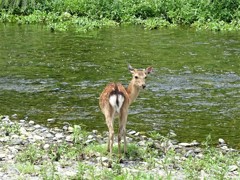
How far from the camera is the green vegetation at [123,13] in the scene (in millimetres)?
30188

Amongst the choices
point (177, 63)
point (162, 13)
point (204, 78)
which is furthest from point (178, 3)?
point (204, 78)

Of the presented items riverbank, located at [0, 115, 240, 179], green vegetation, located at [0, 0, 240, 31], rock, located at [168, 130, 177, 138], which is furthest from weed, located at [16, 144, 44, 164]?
green vegetation, located at [0, 0, 240, 31]

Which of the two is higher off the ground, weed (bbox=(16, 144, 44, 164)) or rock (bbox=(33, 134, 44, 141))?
weed (bbox=(16, 144, 44, 164))

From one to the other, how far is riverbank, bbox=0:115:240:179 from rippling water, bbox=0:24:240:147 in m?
1.10

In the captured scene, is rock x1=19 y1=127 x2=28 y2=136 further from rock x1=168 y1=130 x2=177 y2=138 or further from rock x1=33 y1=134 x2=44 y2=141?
rock x1=168 y1=130 x2=177 y2=138

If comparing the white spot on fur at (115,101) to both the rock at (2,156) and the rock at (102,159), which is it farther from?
the rock at (2,156)

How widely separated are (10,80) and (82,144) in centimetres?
782

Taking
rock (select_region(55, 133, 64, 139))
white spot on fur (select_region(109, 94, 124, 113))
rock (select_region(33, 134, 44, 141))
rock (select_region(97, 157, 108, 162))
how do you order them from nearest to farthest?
rock (select_region(97, 157, 108, 162)) → white spot on fur (select_region(109, 94, 124, 113)) → rock (select_region(33, 134, 44, 141)) → rock (select_region(55, 133, 64, 139))

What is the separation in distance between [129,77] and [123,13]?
14.4 m

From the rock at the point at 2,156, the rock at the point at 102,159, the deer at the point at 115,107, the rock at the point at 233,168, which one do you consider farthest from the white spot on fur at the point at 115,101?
the rock at the point at 233,168

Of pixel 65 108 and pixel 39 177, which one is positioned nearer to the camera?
pixel 39 177

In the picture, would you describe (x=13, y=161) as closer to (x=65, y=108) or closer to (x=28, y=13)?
(x=65, y=108)

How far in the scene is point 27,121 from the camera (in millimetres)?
13977

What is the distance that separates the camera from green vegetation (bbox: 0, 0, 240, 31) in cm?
3019
